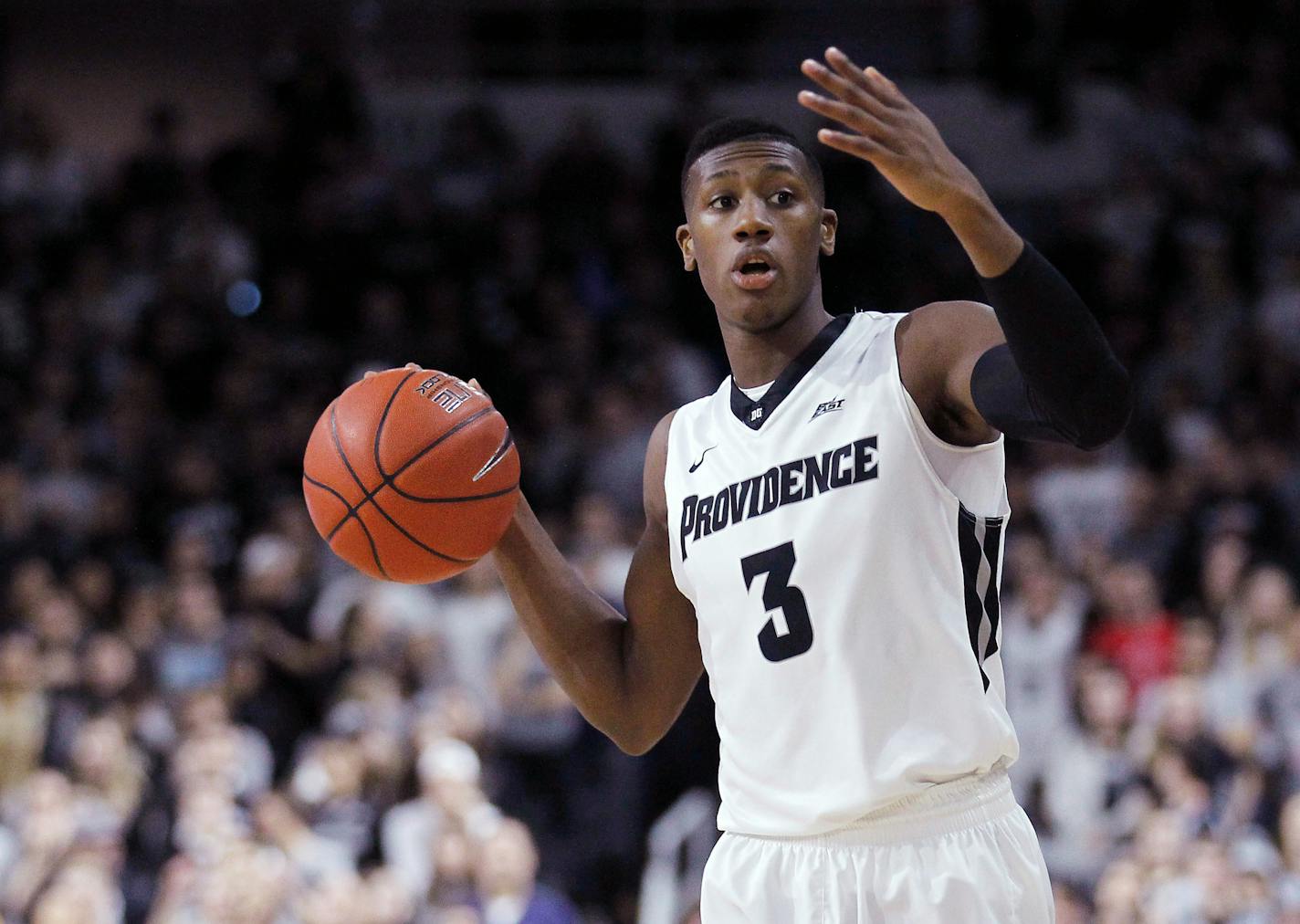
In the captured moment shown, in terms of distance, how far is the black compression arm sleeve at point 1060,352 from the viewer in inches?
100

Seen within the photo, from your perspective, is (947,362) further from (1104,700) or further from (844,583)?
(1104,700)

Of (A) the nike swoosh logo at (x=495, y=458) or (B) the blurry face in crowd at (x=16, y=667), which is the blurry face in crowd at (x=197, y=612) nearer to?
(B) the blurry face in crowd at (x=16, y=667)

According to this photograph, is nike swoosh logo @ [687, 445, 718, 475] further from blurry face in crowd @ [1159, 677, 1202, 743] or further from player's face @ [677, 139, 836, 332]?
blurry face in crowd @ [1159, 677, 1202, 743]

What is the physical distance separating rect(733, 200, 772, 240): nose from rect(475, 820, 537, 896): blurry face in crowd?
16.1 ft

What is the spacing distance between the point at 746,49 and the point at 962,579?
36.3 feet

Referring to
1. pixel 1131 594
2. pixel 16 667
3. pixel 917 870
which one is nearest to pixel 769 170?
pixel 917 870

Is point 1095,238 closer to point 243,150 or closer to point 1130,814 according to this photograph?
point 1130,814

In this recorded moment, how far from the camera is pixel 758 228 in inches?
126

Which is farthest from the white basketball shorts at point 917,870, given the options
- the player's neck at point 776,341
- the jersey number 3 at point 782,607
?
the player's neck at point 776,341

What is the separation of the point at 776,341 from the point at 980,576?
0.65m

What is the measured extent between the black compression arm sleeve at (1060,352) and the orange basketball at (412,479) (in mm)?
1329

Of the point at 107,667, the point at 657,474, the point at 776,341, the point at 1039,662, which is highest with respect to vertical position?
the point at 776,341

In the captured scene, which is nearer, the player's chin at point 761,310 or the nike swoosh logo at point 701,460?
the player's chin at point 761,310

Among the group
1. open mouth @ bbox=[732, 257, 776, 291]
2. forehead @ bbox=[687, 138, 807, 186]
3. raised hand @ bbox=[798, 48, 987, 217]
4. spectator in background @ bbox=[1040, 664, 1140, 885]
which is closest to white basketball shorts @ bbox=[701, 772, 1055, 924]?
open mouth @ bbox=[732, 257, 776, 291]
